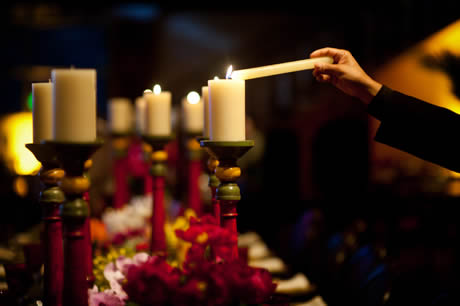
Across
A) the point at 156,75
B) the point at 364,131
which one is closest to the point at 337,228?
the point at 364,131

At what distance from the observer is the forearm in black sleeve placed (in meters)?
1.54

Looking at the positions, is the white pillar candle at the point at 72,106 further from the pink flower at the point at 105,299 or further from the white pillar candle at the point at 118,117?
the white pillar candle at the point at 118,117

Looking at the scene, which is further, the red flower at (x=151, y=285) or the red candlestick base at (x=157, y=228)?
the red candlestick base at (x=157, y=228)

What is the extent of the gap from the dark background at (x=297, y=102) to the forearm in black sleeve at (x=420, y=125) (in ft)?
1.23

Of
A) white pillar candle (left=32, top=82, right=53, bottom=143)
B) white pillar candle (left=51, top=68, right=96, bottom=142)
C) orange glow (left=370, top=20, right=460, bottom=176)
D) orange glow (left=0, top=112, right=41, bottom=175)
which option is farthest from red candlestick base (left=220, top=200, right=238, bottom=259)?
orange glow (left=0, top=112, right=41, bottom=175)

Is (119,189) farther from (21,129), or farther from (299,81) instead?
(21,129)

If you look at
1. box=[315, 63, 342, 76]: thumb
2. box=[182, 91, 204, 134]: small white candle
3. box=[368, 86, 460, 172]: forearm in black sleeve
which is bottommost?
box=[368, 86, 460, 172]: forearm in black sleeve

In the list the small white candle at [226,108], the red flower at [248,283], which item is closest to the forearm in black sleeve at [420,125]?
the small white candle at [226,108]

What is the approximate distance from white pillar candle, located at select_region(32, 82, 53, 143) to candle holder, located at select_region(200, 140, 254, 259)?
0.44m

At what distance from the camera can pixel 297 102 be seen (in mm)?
10094

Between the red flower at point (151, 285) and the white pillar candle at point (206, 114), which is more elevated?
the white pillar candle at point (206, 114)

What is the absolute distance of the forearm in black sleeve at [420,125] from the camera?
1.54 meters

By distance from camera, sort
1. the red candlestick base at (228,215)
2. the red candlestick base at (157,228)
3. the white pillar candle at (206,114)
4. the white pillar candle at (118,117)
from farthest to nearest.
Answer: the white pillar candle at (118,117) < the red candlestick base at (157,228) < the white pillar candle at (206,114) < the red candlestick base at (228,215)

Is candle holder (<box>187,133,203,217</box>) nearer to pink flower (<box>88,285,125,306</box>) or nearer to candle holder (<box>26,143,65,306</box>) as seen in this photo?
candle holder (<box>26,143,65,306</box>)
